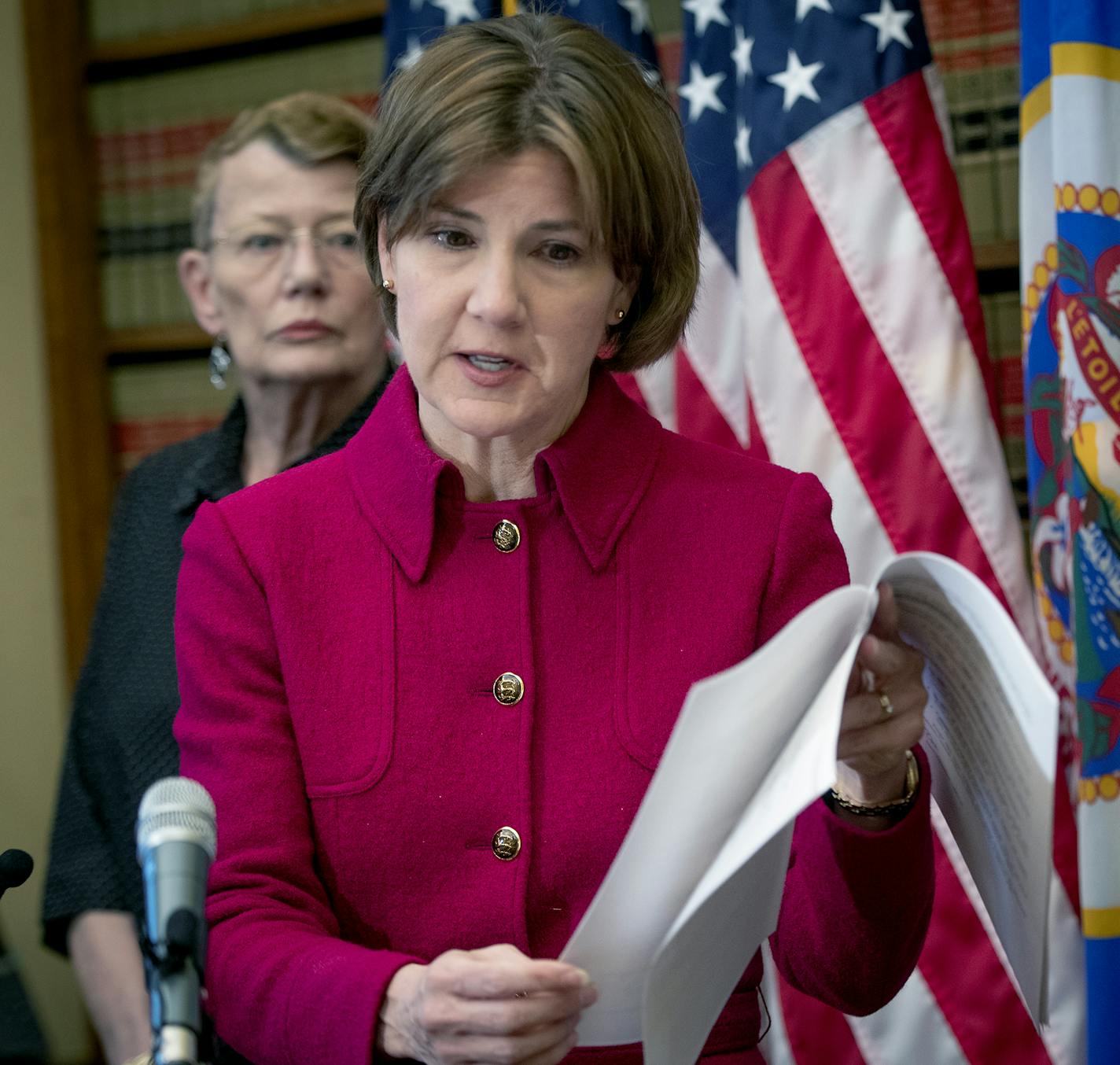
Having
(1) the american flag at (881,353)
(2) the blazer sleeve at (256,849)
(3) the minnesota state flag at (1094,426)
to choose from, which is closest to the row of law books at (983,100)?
(1) the american flag at (881,353)

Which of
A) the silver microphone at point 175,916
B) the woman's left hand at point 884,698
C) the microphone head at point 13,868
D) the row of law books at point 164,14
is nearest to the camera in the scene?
the silver microphone at point 175,916

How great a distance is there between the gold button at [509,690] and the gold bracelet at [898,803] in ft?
0.88

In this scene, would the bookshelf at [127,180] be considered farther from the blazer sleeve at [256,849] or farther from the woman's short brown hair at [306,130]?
the blazer sleeve at [256,849]

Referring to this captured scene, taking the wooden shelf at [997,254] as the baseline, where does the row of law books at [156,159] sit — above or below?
above

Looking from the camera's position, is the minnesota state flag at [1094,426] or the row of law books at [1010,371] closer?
the minnesota state flag at [1094,426]

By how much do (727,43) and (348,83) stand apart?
111 cm

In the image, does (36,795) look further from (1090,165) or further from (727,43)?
(1090,165)

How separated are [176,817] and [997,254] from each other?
1923mm

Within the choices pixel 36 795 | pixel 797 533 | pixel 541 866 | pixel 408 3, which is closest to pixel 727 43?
pixel 408 3

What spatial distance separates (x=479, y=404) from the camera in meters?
1.16

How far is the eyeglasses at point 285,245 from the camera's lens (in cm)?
195

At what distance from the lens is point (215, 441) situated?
199cm

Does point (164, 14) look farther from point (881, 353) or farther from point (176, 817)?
point (176, 817)

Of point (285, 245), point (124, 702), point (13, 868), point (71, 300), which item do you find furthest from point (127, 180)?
point (13, 868)
